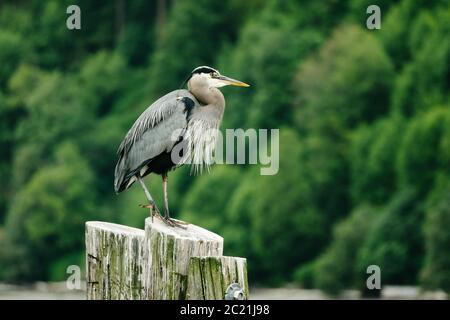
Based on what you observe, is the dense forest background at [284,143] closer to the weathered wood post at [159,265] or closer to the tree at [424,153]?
the tree at [424,153]

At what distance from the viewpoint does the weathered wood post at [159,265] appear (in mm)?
9758

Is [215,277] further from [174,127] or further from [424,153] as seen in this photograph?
[424,153]

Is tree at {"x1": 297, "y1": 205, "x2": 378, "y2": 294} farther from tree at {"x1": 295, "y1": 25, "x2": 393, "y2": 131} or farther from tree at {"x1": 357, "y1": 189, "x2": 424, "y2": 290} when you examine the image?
tree at {"x1": 295, "y1": 25, "x2": 393, "y2": 131}

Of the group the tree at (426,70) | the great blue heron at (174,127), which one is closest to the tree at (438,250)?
the tree at (426,70)

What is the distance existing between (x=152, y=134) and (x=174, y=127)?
0.74ft

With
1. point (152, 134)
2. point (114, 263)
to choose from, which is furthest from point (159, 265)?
point (152, 134)

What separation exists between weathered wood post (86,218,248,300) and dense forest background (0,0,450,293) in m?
32.8

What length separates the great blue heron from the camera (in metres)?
13.4

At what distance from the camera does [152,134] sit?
44.2ft

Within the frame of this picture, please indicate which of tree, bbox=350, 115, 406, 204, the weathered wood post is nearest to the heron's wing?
the weathered wood post

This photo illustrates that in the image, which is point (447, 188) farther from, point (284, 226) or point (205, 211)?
point (205, 211)

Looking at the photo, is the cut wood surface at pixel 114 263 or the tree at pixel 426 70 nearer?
the cut wood surface at pixel 114 263
